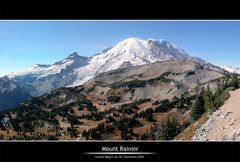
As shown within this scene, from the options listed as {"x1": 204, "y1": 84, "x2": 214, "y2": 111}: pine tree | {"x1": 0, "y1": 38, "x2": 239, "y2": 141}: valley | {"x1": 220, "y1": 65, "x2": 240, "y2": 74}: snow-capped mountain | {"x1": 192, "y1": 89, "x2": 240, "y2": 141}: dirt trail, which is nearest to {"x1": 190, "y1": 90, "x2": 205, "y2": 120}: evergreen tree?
{"x1": 0, "y1": 38, "x2": 239, "y2": 141}: valley

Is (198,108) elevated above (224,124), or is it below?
above

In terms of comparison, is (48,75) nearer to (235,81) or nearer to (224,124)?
(224,124)

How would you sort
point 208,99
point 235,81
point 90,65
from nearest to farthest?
point 90,65
point 235,81
point 208,99

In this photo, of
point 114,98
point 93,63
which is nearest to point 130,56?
point 93,63

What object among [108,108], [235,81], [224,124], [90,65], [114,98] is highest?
[90,65]

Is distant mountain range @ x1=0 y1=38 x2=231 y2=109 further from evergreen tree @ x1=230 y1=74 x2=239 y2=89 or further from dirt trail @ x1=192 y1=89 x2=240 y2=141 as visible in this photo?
dirt trail @ x1=192 y1=89 x2=240 y2=141

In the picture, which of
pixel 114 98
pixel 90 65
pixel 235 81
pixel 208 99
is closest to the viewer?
pixel 90 65
